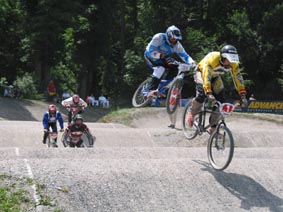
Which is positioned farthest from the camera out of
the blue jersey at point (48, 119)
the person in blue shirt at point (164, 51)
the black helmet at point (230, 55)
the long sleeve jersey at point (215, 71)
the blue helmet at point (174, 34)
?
the blue jersey at point (48, 119)

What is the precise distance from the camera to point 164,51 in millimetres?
13312

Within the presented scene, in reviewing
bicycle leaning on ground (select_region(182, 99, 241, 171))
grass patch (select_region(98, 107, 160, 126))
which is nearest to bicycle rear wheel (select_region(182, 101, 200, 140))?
bicycle leaning on ground (select_region(182, 99, 241, 171))

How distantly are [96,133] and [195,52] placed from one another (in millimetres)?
22849

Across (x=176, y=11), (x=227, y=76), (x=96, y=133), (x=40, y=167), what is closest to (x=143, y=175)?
(x=40, y=167)

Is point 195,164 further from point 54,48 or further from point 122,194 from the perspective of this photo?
point 54,48

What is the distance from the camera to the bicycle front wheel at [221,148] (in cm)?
1060

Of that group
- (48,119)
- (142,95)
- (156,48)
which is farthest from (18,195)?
(48,119)

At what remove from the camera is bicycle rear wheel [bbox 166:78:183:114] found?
43.5ft

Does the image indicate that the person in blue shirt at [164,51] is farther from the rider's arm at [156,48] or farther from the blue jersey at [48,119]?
the blue jersey at [48,119]

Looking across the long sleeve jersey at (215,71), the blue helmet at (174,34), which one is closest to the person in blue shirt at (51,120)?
the blue helmet at (174,34)

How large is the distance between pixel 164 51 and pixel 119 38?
3750 centimetres

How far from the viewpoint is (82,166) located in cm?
1022

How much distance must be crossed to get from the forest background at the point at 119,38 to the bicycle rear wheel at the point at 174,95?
23.2m

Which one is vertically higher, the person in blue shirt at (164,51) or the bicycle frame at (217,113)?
the person in blue shirt at (164,51)
